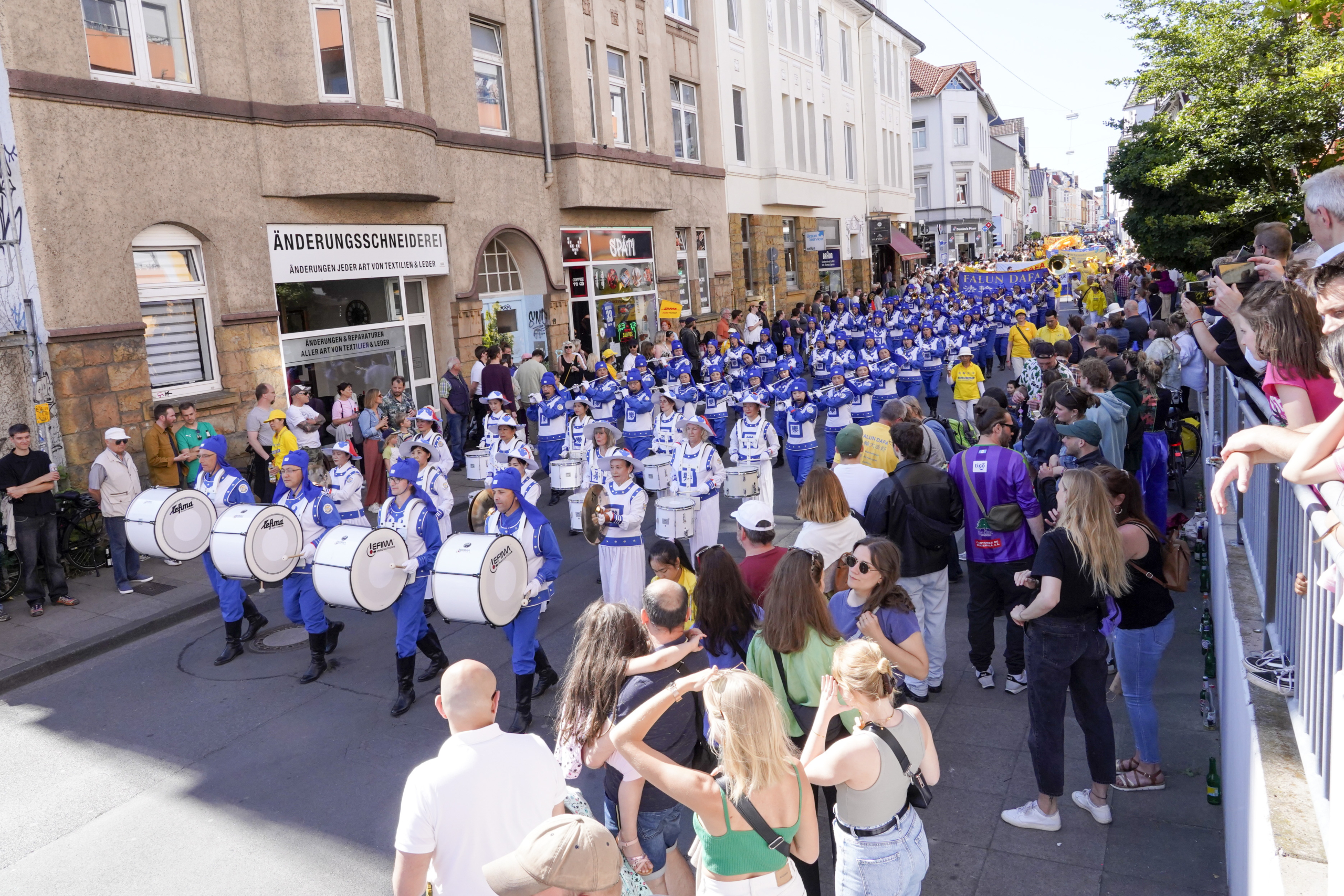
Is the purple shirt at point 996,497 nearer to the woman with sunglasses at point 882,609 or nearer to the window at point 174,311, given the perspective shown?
the woman with sunglasses at point 882,609

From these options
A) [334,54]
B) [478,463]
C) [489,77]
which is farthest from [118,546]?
[489,77]

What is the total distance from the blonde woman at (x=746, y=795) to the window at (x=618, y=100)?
66.6ft

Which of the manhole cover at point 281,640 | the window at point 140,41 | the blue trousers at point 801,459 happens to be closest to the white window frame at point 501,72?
the window at point 140,41

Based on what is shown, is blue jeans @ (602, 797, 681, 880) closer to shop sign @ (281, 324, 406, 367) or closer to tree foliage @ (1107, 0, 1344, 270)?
shop sign @ (281, 324, 406, 367)

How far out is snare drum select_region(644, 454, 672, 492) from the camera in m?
10.8

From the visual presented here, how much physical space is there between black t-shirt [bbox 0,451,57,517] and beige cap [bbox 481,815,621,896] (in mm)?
9750

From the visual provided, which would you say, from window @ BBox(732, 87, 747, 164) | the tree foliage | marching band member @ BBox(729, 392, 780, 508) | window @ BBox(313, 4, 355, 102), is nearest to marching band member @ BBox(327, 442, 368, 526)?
marching band member @ BBox(729, 392, 780, 508)

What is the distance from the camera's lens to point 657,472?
10.9m

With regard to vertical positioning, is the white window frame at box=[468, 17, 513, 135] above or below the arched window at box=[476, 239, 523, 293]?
above

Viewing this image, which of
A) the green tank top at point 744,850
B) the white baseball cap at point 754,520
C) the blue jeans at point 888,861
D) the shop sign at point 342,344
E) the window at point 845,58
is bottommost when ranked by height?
the blue jeans at point 888,861

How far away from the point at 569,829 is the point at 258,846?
415 cm

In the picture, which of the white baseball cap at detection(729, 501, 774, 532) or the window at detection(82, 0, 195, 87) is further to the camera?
the window at detection(82, 0, 195, 87)

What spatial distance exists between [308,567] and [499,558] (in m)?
2.54

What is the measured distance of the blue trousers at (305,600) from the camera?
816 cm
